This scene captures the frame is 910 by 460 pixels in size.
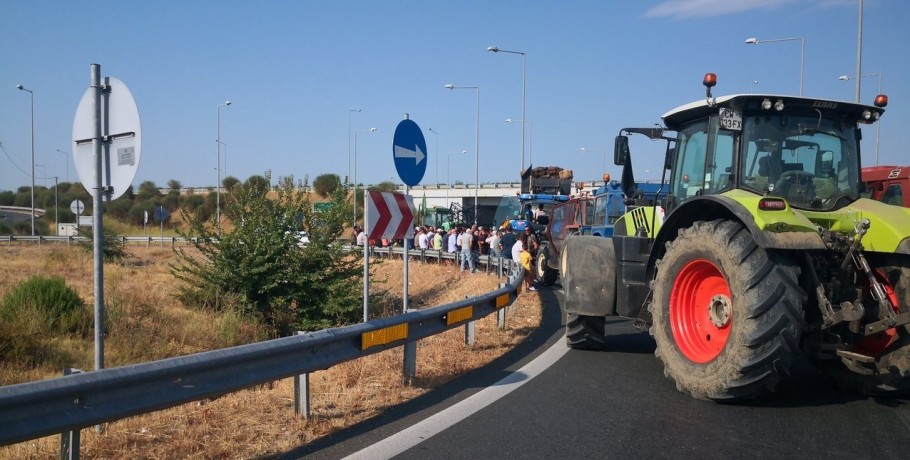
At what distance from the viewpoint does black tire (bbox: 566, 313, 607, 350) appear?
27.4 feet

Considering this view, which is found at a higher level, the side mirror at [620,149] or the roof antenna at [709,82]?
the roof antenna at [709,82]

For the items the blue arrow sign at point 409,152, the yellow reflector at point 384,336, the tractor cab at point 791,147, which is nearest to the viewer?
the yellow reflector at point 384,336

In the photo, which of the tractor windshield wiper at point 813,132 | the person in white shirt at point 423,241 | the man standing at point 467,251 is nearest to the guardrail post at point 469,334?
the tractor windshield wiper at point 813,132

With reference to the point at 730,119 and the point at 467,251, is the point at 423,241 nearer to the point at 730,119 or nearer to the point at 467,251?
the point at 467,251

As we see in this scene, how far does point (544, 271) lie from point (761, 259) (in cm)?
1343

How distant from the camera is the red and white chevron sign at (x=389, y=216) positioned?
7.55 metres

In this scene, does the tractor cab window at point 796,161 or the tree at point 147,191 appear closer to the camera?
the tractor cab window at point 796,161

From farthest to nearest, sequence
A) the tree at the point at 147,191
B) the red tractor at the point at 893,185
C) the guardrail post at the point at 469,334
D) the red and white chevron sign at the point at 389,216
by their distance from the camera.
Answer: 1. the tree at the point at 147,191
2. the red tractor at the point at 893,185
3. the guardrail post at the point at 469,334
4. the red and white chevron sign at the point at 389,216

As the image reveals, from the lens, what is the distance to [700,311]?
20.9ft

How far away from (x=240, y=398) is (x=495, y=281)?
43.6 ft

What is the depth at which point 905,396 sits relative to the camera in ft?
19.6

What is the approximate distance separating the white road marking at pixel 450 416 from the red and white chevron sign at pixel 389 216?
2.06 m

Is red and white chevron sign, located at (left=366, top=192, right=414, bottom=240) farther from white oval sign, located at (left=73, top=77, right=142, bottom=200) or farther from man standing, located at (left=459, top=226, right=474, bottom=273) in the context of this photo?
→ man standing, located at (left=459, top=226, right=474, bottom=273)

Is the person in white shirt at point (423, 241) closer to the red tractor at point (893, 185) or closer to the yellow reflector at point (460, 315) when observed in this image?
the red tractor at point (893, 185)
